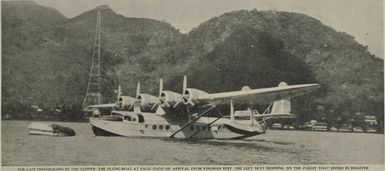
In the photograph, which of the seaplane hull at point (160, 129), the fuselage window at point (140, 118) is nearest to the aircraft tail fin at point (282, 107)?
the seaplane hull at point (160, 129)


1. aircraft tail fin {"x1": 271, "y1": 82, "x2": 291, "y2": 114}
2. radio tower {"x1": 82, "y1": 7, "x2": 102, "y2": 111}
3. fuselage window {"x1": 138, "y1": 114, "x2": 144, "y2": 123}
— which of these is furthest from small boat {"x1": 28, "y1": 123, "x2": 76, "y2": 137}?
aircraft tail fin {"x1": 271, "y1": 82, "x2": 291, "y2": 114}

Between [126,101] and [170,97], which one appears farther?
[126,101]

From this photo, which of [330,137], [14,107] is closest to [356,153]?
[330,137]

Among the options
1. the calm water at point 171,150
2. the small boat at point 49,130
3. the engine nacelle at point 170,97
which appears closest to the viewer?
the calm water at point 171,150

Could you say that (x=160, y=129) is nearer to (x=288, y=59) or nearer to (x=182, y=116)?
(x=182, y=116)

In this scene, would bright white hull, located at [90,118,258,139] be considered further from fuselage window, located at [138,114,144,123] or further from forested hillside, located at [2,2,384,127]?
forested hillside, located at [2,2,384,127]

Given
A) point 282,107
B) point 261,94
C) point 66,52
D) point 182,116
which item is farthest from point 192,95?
point 66,52

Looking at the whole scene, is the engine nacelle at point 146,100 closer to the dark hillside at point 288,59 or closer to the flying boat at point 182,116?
the flying boat at point 182,116
